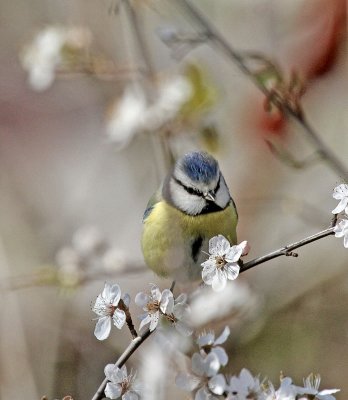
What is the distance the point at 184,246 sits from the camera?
1391mm

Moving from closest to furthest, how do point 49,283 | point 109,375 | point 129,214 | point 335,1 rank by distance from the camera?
1. point 109,375
2. point 49,283
3. point 335,1
4. point 129,214

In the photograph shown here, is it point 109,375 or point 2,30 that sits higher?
point 2,30

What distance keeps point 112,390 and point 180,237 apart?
457 mm

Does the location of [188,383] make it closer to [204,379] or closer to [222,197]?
[204,379]

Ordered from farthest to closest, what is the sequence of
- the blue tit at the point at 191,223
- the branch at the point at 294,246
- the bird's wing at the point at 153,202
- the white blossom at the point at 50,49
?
the white blossom at the point at 50,49 → the bird's wing at the point at 153,202 → the blue tit at the point at 191,223 → the branch at the point at 294,246

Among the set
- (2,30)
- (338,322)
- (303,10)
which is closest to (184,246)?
(338,322)

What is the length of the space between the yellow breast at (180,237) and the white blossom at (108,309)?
378 millimetres

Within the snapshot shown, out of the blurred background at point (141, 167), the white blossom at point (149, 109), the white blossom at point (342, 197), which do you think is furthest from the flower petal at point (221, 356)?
the white blossom at point (149, 109)

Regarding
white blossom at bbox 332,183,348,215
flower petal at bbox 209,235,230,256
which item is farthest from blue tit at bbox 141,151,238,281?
white blossom at bbox 332,183,348,215

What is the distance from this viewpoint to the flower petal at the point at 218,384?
38.4 inches

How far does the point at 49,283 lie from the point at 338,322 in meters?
0.69

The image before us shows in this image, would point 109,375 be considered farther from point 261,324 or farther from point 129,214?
point 129,214

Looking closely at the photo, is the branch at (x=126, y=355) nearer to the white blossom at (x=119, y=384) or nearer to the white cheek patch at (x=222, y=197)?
the white blossom at (x=119, y=384)

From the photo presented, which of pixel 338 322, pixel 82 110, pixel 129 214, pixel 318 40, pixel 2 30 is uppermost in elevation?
pixel 2 30
